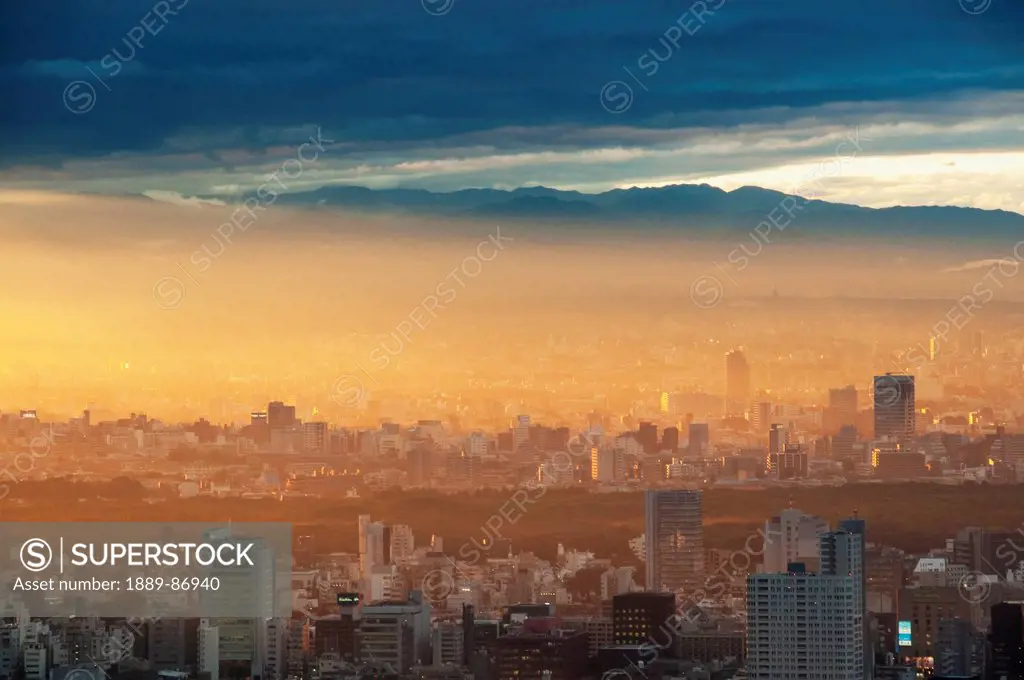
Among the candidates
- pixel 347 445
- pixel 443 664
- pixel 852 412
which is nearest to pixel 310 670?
pixel 443 664

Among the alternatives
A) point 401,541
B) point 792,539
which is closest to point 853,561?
point 792,539

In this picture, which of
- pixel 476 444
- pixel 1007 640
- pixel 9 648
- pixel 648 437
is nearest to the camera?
pixel 9 648

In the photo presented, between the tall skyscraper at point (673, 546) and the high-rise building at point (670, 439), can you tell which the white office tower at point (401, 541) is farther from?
the high-rise building at point (670, 439)

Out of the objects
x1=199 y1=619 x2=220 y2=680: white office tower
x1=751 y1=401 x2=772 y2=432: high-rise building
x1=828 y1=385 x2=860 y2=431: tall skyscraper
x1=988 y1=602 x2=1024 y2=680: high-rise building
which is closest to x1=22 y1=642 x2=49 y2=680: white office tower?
x1=199 y1=619 x2=220 y2=680: white office tower

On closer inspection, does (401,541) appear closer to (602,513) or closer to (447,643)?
(447,643)

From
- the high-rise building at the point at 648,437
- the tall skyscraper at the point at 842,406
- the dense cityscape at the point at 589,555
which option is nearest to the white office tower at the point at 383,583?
the dense cityscape at the point at 589,555

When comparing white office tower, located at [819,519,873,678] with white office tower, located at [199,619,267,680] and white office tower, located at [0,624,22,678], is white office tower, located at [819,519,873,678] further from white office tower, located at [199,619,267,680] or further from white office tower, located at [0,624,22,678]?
white office tower, located at [0,624,22,678]
